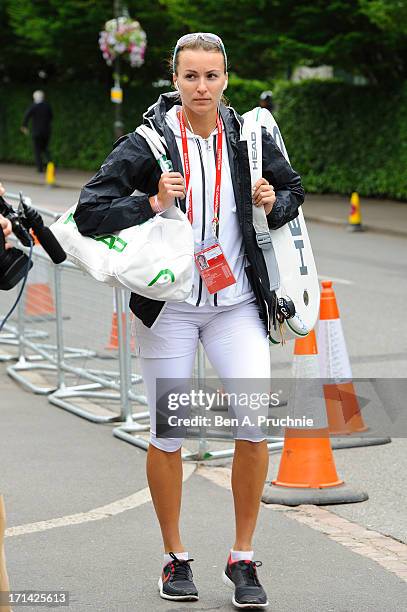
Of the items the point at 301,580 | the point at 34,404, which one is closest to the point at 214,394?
the point at 34,404

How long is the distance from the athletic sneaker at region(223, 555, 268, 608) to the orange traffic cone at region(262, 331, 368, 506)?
1.37 m

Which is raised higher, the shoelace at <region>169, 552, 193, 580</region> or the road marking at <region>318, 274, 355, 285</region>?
the shoelace at <region>169, 552, 193, 580</region>

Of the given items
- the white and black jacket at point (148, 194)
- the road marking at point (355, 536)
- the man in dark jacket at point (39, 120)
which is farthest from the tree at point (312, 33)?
the white and black jacket at point (148, 194)

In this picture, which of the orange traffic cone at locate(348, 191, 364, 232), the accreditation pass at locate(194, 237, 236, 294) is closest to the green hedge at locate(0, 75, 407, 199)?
the orange traffic cone at locate(348, 191, 364, 232)

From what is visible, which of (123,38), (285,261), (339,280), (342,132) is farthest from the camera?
(123,38)

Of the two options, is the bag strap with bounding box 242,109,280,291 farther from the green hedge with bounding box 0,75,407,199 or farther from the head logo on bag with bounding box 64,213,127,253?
the green hedge with bounding box 0,75,407,199

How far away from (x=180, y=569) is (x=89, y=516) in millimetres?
1258

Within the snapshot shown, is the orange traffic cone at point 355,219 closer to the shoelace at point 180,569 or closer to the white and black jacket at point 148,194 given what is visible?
the white and black jacket at point 148,194

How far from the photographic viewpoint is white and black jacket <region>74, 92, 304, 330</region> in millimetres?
4617

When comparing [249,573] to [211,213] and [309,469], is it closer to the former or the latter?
[211,213]

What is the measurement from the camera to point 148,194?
4762mm

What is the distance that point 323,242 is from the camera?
1978 centimetres

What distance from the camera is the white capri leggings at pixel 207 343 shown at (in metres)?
4.74

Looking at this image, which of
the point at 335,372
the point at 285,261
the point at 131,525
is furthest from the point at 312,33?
the point at 285,261
